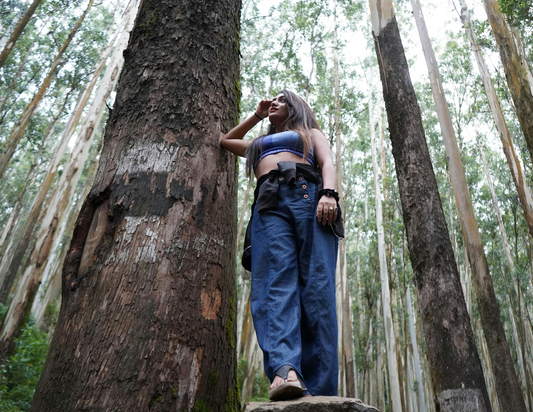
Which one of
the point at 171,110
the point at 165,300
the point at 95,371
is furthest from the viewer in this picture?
the point at 171,110

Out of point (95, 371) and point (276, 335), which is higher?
point (276, 335)

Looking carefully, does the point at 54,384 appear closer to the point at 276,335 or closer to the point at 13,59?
the point at 276,335

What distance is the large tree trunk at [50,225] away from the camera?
791cm

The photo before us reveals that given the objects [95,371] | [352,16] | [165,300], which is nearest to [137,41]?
[165,300]

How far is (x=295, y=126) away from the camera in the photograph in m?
2.25

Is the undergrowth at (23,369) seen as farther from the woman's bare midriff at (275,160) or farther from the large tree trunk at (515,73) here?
the large tree trunk at (515,73)

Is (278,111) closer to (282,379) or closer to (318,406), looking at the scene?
(282,379)

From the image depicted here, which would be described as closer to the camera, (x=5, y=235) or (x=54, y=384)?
(x=54, y=384)

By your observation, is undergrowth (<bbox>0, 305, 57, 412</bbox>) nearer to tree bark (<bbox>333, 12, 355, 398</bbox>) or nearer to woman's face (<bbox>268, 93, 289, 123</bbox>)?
tree bark (<bbox>333, 12, 355, 398</bbox>)

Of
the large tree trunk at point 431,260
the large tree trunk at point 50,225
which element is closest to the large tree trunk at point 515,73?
the large tree trunk at point 431,260

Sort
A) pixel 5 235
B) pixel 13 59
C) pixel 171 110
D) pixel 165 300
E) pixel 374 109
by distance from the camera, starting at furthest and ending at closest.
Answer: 1. pixel 374 109
2. pixel 5 235
3. pixel 13 59
4. pixel 171 110
5. pixel 165 300

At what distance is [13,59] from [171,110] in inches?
688

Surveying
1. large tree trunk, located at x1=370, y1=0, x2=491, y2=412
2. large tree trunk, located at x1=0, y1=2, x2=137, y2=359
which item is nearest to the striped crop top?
large tree trunk, located at x1=370, y1=0, x2=491, y2=412

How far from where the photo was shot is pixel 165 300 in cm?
128
